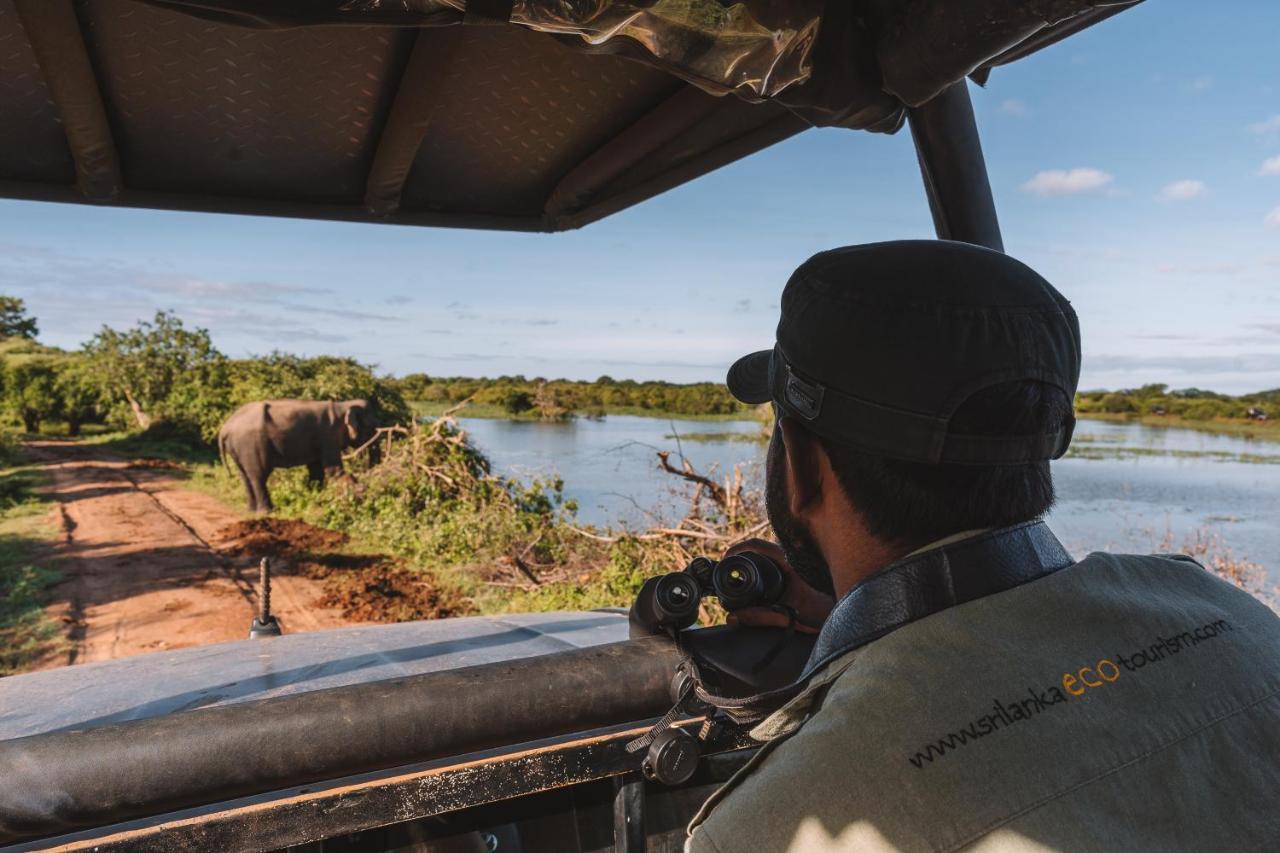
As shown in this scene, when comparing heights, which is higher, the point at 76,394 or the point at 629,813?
the point at 76,394

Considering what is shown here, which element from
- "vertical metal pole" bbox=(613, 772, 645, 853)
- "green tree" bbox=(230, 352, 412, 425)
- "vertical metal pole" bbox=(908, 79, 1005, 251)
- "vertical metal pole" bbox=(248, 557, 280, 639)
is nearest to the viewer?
"vertical metal pole" bbox=(613, 772, 645, 853)

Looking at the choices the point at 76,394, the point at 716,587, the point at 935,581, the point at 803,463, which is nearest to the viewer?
the point at 935,581

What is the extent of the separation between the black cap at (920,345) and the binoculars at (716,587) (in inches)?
16.9

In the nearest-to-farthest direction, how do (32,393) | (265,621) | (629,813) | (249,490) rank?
(629,813) < (265,621) < (249,490) < (32,393)

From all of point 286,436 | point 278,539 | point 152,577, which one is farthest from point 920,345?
point 286,436

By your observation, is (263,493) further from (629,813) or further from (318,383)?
(629,813)

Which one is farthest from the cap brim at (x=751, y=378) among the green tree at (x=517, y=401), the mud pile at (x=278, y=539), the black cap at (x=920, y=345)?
the green tree at (x=517, y=401)

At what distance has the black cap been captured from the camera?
1.06 metres

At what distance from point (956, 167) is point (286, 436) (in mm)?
18948

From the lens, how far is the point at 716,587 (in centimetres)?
149

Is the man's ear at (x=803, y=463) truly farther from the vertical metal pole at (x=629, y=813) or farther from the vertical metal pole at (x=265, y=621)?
the vertical metal pole at (x=265, y=621)

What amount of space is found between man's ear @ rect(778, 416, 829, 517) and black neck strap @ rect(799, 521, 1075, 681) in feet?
0.60

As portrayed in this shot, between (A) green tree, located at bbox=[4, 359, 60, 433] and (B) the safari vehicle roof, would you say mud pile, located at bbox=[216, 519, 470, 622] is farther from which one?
(A) green tree, located at bbox=[4, 359, 60, 433]

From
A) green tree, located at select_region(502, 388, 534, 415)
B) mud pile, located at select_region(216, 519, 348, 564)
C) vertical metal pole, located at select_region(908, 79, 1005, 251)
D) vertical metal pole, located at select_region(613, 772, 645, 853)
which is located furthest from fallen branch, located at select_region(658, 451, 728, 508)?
green tree, located at select_region(502, 388, 534, 415)
